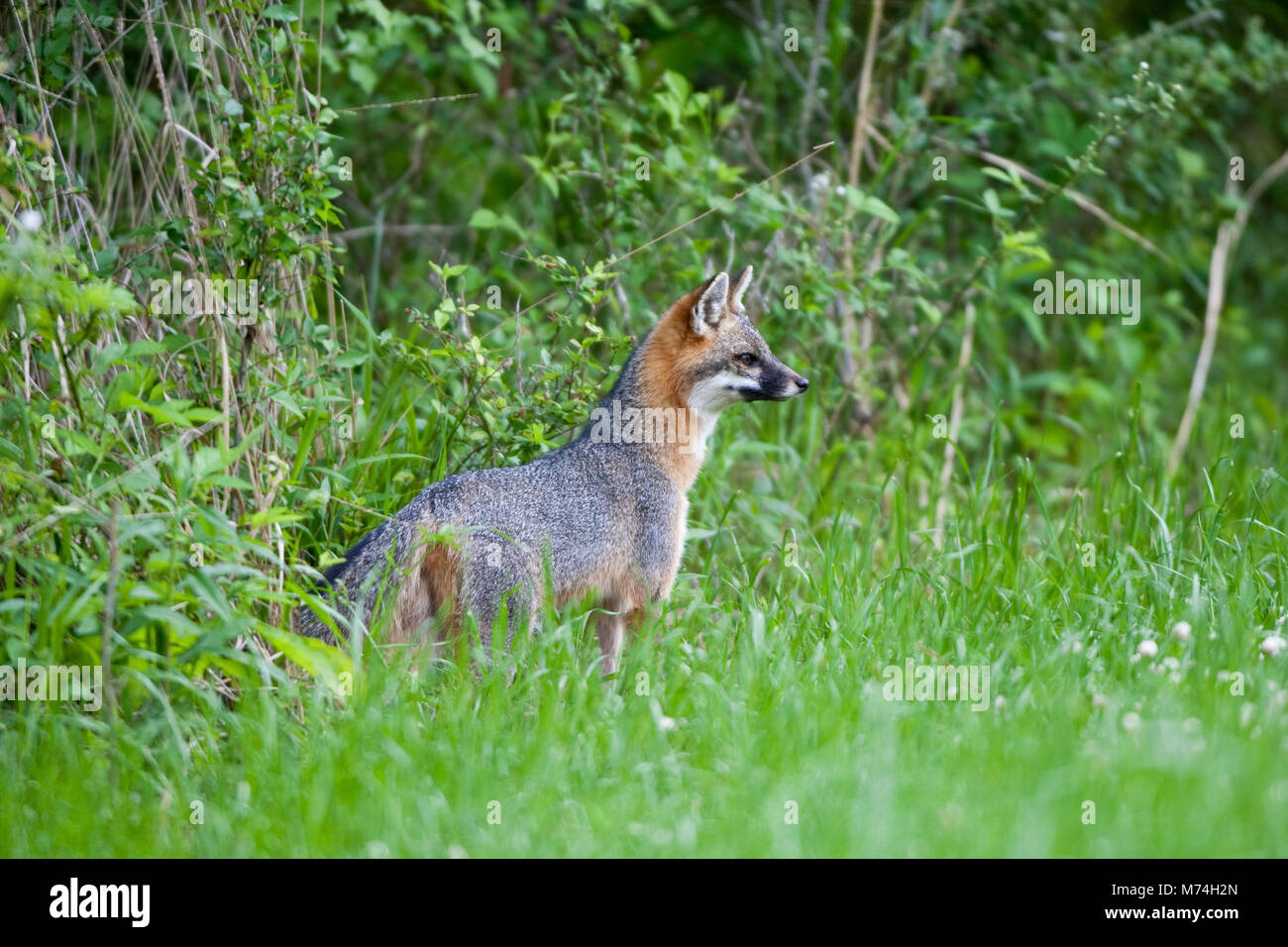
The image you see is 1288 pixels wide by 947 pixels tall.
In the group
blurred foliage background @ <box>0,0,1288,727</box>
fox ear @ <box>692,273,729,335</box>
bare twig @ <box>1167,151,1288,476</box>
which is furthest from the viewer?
bare twig @ <box>1167,151,1288,476</box>

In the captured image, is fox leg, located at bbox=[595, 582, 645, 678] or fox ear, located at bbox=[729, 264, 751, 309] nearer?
fox leg, located at bbox=[595, 582, 645, 678]

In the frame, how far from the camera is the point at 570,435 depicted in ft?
22.5

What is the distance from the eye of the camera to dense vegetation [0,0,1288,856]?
3965 millimetres

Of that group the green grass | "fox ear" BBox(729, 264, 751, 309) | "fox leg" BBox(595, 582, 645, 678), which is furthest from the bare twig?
"fox leg" BBox(595, 582, 645, 678)

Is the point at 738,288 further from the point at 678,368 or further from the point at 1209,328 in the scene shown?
the point at 1209,328

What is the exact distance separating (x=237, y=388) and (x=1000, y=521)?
3.41 meters

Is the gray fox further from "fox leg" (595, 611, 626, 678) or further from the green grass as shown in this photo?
the green grass

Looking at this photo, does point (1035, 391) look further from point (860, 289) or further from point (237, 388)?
point (237, 388)

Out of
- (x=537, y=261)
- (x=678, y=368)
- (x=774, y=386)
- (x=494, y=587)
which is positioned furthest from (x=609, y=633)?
(x=537, y=261)

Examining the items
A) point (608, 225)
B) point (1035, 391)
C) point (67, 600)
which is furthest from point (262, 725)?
point (1035, 391)

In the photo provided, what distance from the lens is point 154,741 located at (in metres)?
4.39

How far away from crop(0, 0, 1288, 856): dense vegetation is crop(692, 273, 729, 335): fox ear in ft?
1.37

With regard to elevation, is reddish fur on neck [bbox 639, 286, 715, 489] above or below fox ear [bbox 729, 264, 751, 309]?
below

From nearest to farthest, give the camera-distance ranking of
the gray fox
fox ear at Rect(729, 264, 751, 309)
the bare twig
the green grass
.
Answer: the green grass, the gray fox, fox ear at Rect(729, 264, 751, 309), the bare twig
